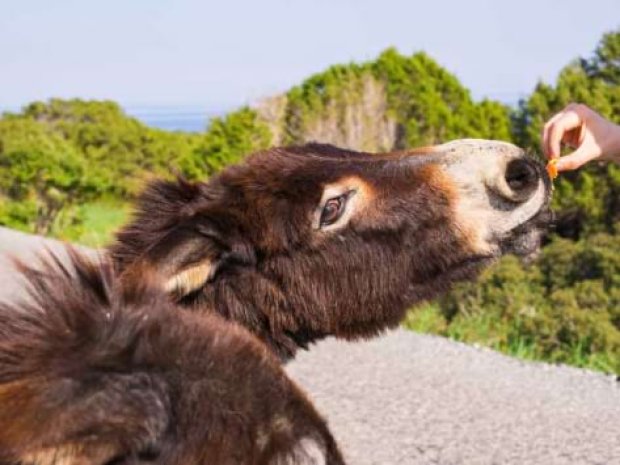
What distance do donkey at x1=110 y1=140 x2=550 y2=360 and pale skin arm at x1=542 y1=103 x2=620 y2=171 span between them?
0.51m

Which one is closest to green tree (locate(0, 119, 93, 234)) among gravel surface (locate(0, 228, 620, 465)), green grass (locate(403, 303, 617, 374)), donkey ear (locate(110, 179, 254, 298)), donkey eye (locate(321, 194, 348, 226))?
green grass (locate(403, 303, 617, 374))

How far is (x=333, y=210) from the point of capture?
→ 3.74 m

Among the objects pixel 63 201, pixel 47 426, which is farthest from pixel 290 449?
pixel 63 201

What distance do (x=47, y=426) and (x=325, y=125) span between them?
15003 mm

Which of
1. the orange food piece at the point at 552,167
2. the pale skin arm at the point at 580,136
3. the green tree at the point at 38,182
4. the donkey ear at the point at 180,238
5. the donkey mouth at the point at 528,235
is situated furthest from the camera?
the green tree at the point at 38,182

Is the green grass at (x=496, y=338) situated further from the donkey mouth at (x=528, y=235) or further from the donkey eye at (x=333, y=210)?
the donkey eye at (x=333, y=210)

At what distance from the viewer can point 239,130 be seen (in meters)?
16.3

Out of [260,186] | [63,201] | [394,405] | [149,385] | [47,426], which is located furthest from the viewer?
[63,201]

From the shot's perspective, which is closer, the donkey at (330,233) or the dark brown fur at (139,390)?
the dark brown fur at (139,390)

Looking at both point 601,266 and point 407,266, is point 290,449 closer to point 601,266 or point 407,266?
point 407,266

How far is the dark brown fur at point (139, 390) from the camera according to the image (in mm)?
1592

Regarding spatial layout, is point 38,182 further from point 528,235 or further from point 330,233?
point 528,235

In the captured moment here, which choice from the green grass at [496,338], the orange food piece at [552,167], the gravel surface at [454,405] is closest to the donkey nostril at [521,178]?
the orange food piece at [552,167]

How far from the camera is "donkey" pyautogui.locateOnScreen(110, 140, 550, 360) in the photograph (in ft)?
12.0
